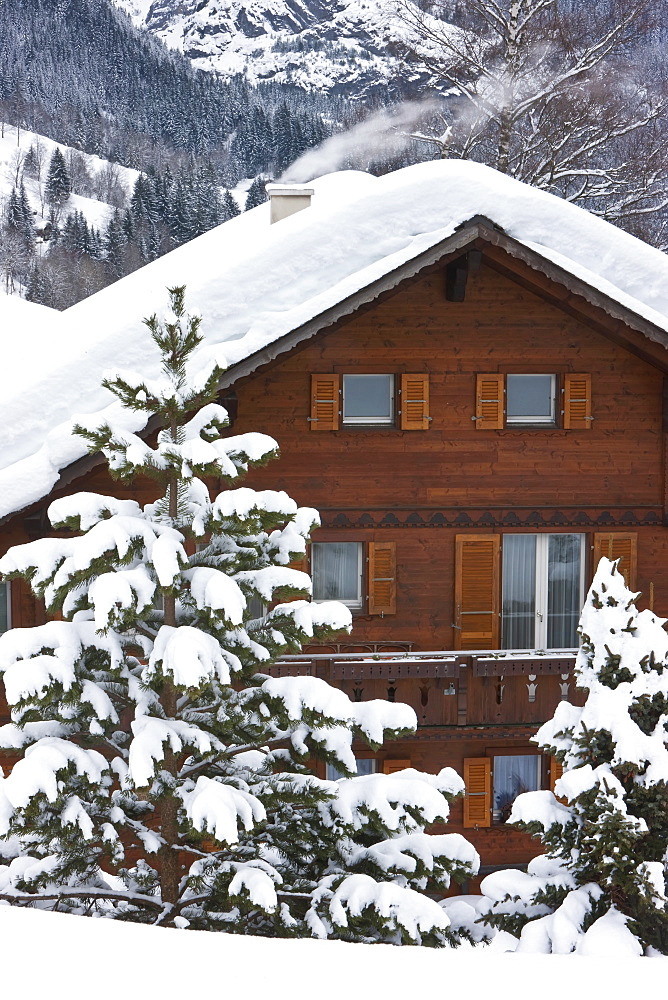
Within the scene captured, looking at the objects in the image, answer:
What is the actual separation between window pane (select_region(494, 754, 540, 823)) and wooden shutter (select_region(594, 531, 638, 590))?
9.91 ft

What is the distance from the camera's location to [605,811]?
857 cm

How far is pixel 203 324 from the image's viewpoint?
14227mm

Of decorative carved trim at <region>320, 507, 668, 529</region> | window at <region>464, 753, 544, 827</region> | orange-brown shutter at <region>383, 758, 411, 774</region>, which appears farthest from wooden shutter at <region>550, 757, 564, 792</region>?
decorative carved trim at <region>320, 507, 668, 529</region>

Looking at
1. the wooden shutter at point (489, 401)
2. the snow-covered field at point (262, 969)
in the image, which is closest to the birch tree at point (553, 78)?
the wooden shutter at point (489, 401)

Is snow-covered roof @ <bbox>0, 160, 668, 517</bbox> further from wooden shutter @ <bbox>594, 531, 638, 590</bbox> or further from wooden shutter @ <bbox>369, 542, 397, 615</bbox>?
wooden shutter @ <bbox>369, 542, 397, 615</bbox>

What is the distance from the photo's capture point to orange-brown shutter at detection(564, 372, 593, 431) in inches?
569

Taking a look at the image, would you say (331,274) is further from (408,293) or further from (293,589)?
(293,589)

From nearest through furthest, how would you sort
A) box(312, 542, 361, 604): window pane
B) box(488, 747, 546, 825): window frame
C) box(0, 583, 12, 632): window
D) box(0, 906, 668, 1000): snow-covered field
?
box(0, 906, 668, 1000): snow-covered field → box(0, 583, 12, 632): window → box(312, 542, 361, 604): window pane → box(488, 747, 546, 825): window frame

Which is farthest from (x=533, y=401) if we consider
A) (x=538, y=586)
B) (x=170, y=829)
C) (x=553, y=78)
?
(x=553, y=78)

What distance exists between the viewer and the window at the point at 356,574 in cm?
1424

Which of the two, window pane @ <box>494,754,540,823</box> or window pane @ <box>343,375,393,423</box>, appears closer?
window pane @ <box>343,375,393,423</box>

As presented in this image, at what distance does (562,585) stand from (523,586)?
578 mm

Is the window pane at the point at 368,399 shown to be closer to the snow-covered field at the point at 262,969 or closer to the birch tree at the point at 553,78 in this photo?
the snow-covered field at the point at 262,969

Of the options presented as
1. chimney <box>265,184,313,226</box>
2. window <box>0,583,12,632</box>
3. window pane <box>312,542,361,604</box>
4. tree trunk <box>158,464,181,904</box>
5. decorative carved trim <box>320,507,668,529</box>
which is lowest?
tree trunk <box>158,464,181,904</box>
